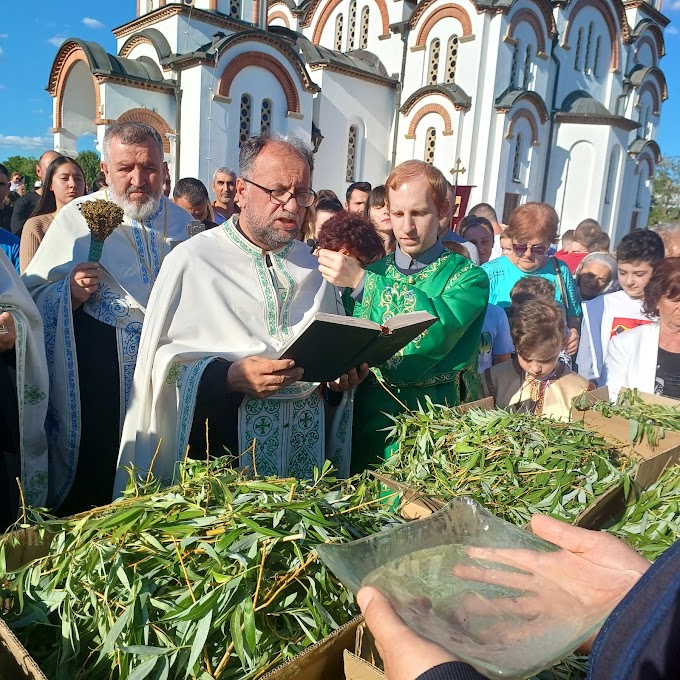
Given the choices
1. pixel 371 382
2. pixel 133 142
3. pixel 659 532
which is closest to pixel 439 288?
pixel 371 382

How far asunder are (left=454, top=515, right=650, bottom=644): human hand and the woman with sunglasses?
11.3ft

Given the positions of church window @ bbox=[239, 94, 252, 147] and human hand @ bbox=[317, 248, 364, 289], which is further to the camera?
church window @ bbox=[239, 94, 252, 147]

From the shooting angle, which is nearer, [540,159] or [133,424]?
[133,424]

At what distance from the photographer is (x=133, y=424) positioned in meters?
2.87

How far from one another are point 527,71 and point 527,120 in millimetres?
2014

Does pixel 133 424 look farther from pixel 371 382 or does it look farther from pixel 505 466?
pixel 505 466

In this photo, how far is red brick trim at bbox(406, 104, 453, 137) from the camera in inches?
928

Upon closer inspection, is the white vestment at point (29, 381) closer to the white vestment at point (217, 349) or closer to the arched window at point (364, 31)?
the white vestment at point (217, 349)

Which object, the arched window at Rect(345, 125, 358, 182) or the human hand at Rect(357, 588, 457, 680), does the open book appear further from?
the arched window at Rect(345, 125, 358, 182)

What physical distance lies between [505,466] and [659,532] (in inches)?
20.5

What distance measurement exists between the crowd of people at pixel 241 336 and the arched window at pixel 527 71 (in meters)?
24.1

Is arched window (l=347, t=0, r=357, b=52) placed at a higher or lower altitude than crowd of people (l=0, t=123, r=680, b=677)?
higher

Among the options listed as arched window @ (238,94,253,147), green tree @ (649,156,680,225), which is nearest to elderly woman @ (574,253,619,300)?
arched window @ (238,94,253,147)

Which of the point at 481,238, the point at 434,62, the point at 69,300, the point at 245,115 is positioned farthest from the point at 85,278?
the point at 434,62
